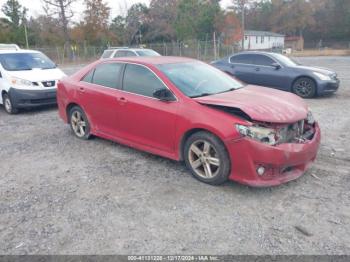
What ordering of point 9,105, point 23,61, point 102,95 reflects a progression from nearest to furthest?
point 102,95
point 9,105
point 23,61

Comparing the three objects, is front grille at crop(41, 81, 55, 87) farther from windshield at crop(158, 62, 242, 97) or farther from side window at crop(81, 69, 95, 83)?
windshield at crop(158, 62, 242, 97)

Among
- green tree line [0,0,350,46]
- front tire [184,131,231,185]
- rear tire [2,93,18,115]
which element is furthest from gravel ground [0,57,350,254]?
green tree line [0,0,350,46]

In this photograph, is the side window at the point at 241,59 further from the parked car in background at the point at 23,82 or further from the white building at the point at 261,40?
the white building at the point at 261,40

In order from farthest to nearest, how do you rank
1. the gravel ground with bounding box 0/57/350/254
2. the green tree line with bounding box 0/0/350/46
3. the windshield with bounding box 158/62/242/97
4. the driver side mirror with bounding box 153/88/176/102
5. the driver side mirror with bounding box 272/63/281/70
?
the green tree line with bounding box 0/0/350/46, the driver side mirror with bounding box 272/63/281/70, the windshield with bounding box 158/62/242/97, the driver side mirror with bounding box 153/88/176/102, the gravel ground with bounding box 0/57/350/254

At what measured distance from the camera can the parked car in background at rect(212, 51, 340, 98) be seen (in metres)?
9.62

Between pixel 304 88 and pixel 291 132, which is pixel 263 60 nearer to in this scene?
pixel 304 88

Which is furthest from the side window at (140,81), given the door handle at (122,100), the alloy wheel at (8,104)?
the alloy wheel at (8,104)

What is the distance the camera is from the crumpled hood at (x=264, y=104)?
3758mm

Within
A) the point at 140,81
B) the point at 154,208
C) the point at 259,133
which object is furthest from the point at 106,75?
the point at 259,133

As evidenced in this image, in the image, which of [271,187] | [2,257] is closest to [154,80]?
[271,187]

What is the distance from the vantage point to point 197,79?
4.75m

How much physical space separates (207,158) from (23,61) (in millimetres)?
7383

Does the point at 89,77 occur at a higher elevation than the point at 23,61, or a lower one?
lower

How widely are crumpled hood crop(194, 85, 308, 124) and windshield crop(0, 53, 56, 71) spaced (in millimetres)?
6734
